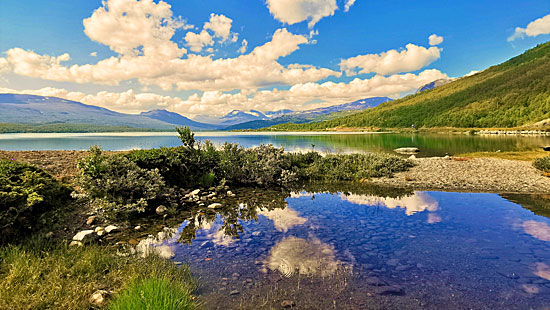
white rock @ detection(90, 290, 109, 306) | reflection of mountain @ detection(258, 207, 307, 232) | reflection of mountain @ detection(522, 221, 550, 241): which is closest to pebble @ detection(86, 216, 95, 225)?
Result: white rock @ detection(90, 290, 109, 306)

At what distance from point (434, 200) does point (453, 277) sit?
9.09 meters

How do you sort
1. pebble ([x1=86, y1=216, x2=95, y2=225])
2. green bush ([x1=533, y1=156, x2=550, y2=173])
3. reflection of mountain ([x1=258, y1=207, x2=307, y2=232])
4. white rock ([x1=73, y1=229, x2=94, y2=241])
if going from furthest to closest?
1. green bush ([x1=533, y1=156, x2=550, y2=173])
2. reflection of mountain ([x1=258, y1=207, x2=307, y2=232])
3. pebble ([x1=86, y1=216, x2=95, y2=225])
4. white rock ([x1=73, y1=229, x2=94, y2=241])

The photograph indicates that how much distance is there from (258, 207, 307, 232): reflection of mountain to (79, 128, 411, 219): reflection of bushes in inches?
231

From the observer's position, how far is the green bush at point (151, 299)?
177 inches

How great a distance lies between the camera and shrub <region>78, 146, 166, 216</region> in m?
11.1

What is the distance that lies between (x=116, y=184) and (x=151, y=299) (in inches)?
351

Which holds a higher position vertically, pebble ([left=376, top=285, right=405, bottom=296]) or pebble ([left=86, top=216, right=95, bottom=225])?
pebble ([left=86, top=216, right=95, bottom=225])

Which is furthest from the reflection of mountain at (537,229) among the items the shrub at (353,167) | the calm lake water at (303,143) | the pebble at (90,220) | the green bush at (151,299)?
the calm lake water at (303,143)

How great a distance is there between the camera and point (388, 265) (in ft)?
23.7

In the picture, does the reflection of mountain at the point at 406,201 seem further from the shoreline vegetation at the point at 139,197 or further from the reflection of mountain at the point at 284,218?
the reflection of mountain at the point at 284,218

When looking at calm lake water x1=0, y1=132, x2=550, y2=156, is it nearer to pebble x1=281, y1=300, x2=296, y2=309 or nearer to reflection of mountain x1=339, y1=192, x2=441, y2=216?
reflection of mountain x1=339, y1=192, x2=441, y2=216

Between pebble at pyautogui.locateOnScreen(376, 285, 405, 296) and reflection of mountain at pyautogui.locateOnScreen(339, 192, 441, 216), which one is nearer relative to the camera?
pebble at pyautogui.locateOnScreen(376, 285, 405, 296)

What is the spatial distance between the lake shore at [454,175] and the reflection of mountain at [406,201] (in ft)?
9.96

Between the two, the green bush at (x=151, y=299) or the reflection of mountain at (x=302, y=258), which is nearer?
the green bush at (x=151, y=299)
